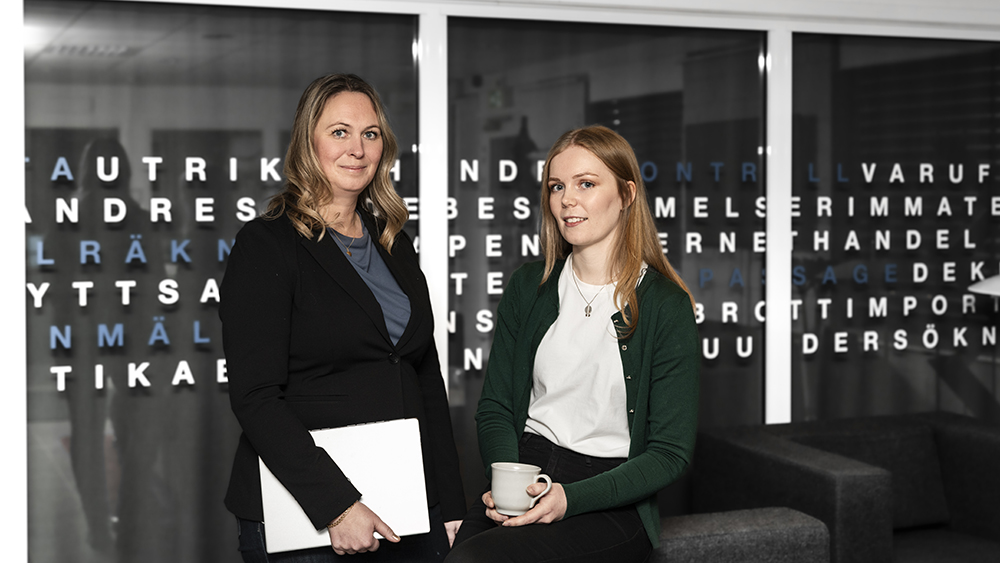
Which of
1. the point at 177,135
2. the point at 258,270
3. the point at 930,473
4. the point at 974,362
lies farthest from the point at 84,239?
the point at 974,362

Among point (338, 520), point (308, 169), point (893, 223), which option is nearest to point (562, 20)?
point (893, 223)

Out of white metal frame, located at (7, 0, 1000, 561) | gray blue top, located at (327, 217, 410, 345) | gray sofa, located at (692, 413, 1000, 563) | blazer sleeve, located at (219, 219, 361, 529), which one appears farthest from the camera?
white metal frame, located at (7, 0, 1000, 561)

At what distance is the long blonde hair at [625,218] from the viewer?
6.39ft

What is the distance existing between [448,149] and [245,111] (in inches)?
28.2

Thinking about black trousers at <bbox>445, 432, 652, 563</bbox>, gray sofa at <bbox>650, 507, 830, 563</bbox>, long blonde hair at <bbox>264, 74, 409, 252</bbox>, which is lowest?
gray sofa at <bbox>650, 507, 830, 563</bbox>

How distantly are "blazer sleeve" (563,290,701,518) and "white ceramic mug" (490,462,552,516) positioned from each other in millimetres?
127

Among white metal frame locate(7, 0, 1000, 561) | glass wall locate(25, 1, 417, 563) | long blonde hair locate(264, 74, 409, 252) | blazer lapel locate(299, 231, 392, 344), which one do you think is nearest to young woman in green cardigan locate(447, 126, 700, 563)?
blazer lapel locate(299, 231, 392, 344)

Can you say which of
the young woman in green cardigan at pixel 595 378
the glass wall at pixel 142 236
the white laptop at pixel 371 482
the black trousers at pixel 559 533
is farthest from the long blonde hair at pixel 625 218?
the glass wall at pixel 142 236

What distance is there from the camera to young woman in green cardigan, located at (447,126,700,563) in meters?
1.82

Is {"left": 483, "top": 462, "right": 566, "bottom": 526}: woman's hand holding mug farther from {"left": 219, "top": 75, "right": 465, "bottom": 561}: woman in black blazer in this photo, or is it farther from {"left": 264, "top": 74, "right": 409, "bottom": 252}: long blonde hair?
{"left": 264, "top": 74, "right": 409, "bottom": 252}: long blonde hair

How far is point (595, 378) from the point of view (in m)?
1.92

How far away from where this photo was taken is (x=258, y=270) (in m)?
1.66

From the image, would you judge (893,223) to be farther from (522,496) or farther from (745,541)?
(522,496)

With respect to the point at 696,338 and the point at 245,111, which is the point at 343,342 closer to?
the point at 696,338
